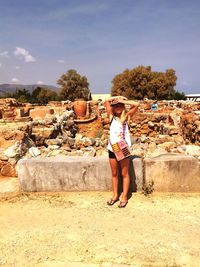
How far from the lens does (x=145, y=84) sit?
127 feet

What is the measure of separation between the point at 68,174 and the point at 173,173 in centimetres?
160

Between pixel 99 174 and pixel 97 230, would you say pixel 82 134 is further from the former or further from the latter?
pixel 97 230

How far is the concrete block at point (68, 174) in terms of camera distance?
4.49 meters

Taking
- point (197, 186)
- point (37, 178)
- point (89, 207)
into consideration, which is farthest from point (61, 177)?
point (197, 186)

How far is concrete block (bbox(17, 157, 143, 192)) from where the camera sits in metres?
4.49

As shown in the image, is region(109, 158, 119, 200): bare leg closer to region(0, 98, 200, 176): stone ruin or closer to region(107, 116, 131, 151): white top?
region(107, 116, 131, 151): white top

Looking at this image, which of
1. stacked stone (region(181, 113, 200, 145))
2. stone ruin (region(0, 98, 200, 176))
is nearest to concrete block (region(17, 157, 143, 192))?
stone ruin (region(0, 98, 200, 176))

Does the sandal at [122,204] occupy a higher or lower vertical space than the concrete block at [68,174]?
lower

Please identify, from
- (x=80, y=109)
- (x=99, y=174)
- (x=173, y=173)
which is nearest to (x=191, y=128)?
(x=173, y=173)

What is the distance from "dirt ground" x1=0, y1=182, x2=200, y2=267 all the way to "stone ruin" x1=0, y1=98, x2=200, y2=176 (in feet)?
3.40

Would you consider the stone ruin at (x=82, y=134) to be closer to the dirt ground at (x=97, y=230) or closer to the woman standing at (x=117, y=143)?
the woman standing at (x=117, y=143)

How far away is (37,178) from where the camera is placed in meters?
4.59

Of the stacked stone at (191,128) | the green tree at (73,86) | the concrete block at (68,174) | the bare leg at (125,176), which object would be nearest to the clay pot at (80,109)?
the stacked stone at (191,128)

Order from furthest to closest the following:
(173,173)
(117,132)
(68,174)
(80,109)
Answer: (80,109), (68,174), (173,173), (117,132)
